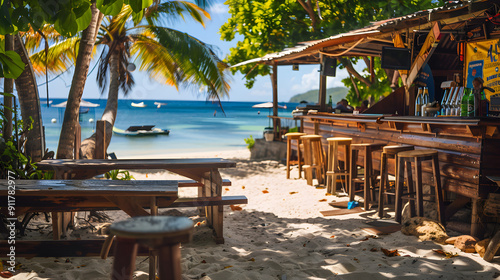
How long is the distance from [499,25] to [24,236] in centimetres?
727

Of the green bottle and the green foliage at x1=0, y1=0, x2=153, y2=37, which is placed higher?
the green foliage at x1=0, y1=0, x2=153, y2=37

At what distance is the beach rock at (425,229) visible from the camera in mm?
4492

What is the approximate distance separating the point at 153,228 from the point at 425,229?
12.6 feet

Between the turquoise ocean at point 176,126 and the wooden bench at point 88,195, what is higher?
the wooden bench at point 88,195

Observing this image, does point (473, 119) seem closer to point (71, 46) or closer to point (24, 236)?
point (24, 236)

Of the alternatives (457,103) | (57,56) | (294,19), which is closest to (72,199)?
(457,103)

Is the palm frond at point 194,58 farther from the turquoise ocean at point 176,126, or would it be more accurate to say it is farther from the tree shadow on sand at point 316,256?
the turquoise ocean at point 176,126

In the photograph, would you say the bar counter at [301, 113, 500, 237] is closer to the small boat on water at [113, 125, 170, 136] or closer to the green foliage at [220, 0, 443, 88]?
the green foliage at [220, 0, 443, 88]

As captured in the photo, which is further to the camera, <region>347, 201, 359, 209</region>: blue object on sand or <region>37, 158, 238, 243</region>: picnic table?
<region>347, 201, 359, 209</region>: blue object on sand

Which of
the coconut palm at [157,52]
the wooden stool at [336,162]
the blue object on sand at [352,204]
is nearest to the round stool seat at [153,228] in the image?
the blue object on sand at [352,204]

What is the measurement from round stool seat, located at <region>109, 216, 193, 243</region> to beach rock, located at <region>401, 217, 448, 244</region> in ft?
11.8

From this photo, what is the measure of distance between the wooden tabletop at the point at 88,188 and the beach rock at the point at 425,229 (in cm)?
277

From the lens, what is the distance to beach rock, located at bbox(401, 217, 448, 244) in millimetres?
4492

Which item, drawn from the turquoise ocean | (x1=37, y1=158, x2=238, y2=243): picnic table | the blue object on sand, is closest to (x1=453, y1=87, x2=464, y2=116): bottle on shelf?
the blue object on sand
